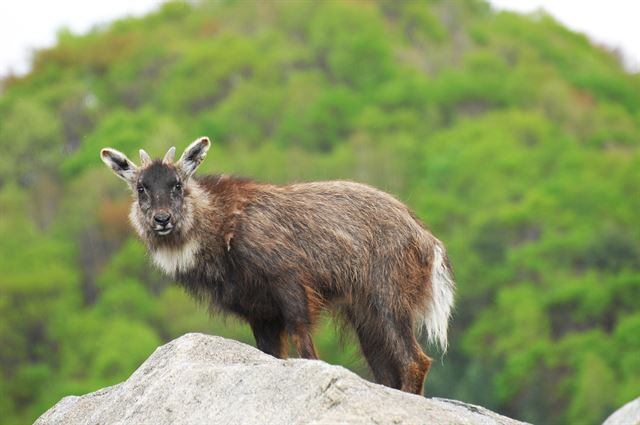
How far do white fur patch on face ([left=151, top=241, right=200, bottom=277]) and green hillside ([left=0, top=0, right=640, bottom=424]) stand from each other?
44916mm

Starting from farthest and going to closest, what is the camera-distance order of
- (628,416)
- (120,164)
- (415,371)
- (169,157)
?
1. (628,416)
2. (120,164)
3. (169,157)
4. (415,371)

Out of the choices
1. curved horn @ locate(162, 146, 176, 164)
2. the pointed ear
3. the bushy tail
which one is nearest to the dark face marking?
curved horn @ locate(162, 146, 176, 164)

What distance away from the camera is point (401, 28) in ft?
559

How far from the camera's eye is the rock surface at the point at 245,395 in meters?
12.9

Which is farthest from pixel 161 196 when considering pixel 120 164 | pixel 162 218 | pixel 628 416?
pixel 628 416

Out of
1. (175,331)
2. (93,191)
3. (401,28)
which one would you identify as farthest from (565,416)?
(401,28)

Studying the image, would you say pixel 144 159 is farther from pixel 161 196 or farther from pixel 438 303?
pixel 438 303

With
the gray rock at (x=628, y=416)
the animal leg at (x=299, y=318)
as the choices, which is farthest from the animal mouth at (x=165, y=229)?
the gray rock at (x=628, y=416)

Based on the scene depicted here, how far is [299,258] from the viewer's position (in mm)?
16203

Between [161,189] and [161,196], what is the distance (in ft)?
0.27

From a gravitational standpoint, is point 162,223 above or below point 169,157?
below

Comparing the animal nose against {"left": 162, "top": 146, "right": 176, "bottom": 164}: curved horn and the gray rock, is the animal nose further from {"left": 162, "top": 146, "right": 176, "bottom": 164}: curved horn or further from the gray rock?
the gray rock

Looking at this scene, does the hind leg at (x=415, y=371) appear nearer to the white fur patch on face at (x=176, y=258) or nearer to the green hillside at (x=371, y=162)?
the white fur patch on face at (x=176, y=258)

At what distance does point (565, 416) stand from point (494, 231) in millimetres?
32502
